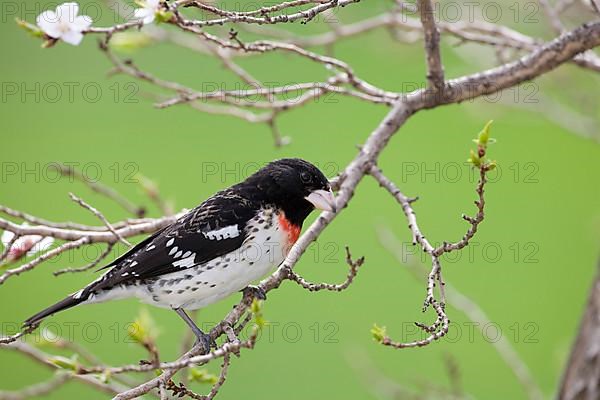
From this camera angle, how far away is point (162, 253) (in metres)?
3.54

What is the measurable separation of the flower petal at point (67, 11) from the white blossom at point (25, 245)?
863mm

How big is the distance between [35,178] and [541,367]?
5.49 meters

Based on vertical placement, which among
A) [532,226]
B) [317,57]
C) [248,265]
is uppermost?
[317,57]

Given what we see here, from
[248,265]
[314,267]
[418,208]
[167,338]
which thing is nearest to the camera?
[248,265]

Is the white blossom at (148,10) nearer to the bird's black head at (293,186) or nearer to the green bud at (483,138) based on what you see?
the bird's black head at (293,186)

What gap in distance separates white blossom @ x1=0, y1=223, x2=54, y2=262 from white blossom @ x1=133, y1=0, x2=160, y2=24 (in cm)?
100

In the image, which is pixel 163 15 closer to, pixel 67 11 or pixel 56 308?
pixel 67 11

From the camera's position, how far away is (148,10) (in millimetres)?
2953

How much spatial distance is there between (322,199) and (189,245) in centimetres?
57

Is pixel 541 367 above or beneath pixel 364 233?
beneath

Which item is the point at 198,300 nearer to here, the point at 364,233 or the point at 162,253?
the point at 162,253

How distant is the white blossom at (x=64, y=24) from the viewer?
3100 millimetres

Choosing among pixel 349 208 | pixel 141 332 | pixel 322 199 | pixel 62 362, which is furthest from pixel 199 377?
pixel 349 208

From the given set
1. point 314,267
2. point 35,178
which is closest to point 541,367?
point 314,267
